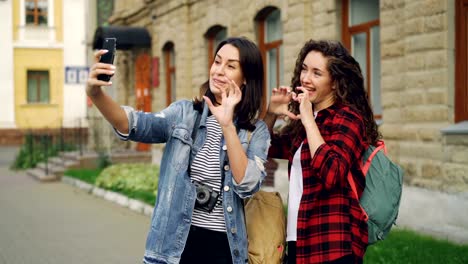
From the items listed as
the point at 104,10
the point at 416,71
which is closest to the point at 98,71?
the point at 416,71

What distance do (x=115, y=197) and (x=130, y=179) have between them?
0.80 metres

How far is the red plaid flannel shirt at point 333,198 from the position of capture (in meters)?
2.93

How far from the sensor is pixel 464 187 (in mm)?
8148

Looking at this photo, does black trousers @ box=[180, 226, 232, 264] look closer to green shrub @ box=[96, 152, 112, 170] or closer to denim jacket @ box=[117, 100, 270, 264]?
denim jacket @ box=[117, 100, 270, 264]

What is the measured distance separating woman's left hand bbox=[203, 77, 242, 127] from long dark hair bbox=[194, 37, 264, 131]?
0.17 metres

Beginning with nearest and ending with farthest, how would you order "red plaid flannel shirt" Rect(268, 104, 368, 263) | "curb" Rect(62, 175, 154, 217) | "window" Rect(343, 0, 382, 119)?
"red plaid flannel shirt" Rect(268, 104, 368, 263)
"window" Rect(343, 0, 382, 119)
"curb" Rect(62, 175, 154, 217)

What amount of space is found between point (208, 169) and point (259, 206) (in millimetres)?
333

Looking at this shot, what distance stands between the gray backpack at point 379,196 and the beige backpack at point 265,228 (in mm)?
429

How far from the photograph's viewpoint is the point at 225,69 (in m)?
3.21

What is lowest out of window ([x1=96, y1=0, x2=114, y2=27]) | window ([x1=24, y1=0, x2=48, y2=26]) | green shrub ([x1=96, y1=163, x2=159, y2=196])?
green shrub ([x1=96, y1=163, x2=159, y2=196])

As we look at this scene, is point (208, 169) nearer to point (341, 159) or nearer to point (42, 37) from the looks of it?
point (341, 159)

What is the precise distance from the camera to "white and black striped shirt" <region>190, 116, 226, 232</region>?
3.13 metres

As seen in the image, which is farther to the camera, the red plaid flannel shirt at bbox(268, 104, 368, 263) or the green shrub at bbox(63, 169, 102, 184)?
the green shrub at bbox(63, 169, 102, 184)

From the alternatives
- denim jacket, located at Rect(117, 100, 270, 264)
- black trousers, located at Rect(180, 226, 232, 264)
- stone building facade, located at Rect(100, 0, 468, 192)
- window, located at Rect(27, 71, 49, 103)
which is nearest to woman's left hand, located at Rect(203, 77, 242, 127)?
denim jacket, located at Rect(117, 100, 270, 264)
